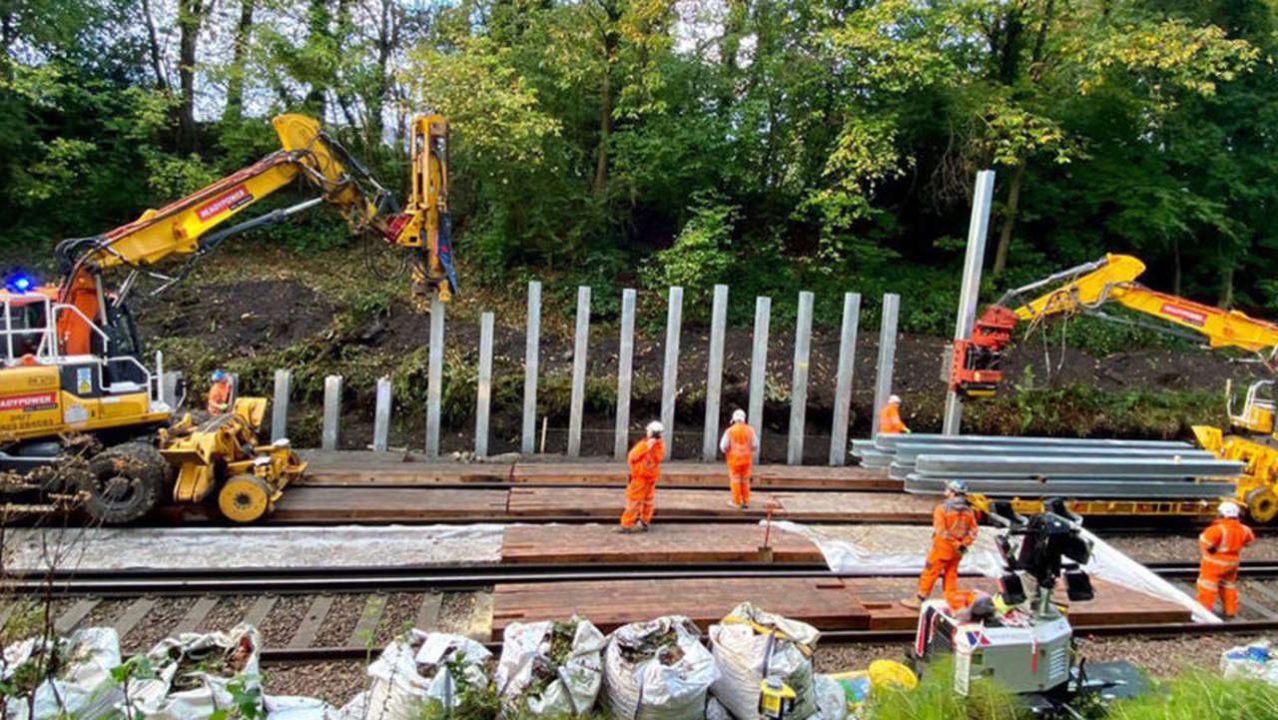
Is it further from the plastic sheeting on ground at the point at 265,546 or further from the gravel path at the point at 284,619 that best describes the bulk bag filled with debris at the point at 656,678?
the plastic sheeting on ground at the point at 265,546

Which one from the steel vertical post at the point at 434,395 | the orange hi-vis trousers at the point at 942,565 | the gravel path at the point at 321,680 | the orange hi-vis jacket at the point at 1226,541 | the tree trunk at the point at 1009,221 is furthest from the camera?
the tree trunk at the point at 1009,221

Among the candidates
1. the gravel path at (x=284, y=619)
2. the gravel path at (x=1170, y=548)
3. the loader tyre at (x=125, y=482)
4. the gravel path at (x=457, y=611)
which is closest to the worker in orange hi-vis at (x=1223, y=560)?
the gravel path at (x=1170, y=548)

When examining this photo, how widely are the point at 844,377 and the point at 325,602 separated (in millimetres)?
8346

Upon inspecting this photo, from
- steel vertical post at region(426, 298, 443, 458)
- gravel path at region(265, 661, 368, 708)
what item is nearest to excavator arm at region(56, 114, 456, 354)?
steel vertical post at region(426, 298, 443, 458)

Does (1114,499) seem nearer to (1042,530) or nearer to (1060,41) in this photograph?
(1042,530)

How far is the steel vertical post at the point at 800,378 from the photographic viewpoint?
11523 mm

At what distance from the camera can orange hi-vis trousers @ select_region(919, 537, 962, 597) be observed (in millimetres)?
6145

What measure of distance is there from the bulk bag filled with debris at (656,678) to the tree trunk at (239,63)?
1593cm

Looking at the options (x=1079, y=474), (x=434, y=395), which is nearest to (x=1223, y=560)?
(x=1079, y=474)

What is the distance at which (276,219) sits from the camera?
29.1 ft

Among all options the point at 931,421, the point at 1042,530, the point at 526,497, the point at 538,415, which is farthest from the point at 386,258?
the point at 1042,530

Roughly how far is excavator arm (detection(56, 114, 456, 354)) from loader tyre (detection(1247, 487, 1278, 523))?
438 inches

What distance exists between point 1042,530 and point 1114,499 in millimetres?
6016

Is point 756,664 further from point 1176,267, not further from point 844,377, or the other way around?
point 1176,267
